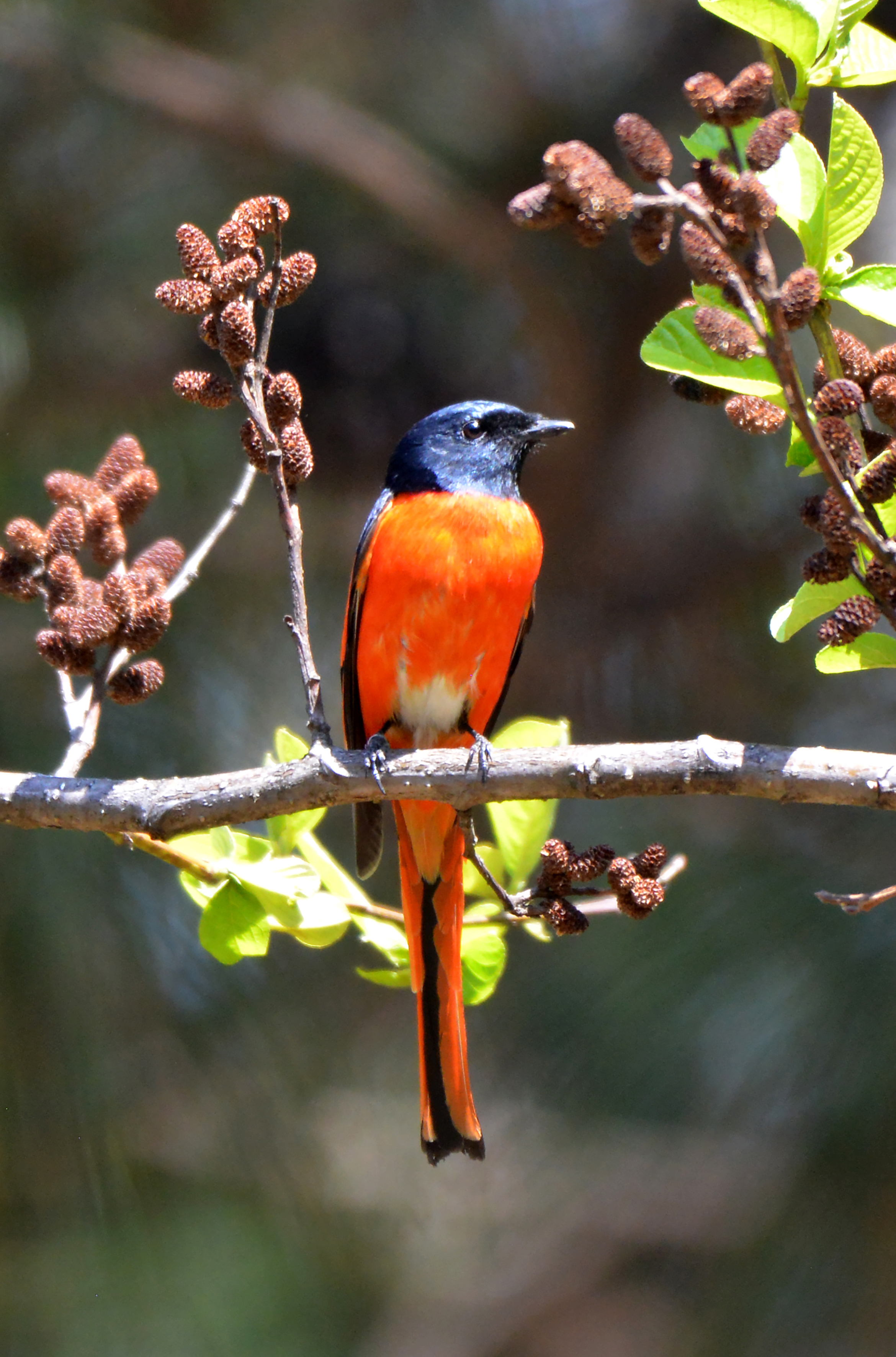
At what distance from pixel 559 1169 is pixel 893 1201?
1.30m

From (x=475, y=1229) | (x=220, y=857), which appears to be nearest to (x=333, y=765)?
(x=220, y=857)

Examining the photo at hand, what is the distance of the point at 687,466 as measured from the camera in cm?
367

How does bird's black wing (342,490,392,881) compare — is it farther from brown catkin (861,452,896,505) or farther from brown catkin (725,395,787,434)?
brown catkin (861,452,896,505)

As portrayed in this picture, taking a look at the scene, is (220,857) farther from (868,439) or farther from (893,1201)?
(893,1201)

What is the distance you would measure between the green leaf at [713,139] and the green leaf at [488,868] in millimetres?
1229

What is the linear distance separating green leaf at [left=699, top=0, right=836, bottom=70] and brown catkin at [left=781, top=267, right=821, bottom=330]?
25 centimetres

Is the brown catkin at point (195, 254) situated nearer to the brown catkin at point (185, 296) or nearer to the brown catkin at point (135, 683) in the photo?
the brown catkin at point (185, 296)

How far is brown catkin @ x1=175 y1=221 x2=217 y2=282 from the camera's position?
5.18 ft

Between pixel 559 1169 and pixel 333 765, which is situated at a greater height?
pixel 333 765

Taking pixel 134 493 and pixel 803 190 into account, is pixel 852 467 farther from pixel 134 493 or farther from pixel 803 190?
pixel 134 493

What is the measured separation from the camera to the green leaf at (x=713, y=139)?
1401 mm

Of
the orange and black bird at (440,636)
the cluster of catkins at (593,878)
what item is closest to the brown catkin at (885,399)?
the cluster of catkins at (593,878)

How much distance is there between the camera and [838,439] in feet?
4.03

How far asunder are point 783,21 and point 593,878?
108 cm
